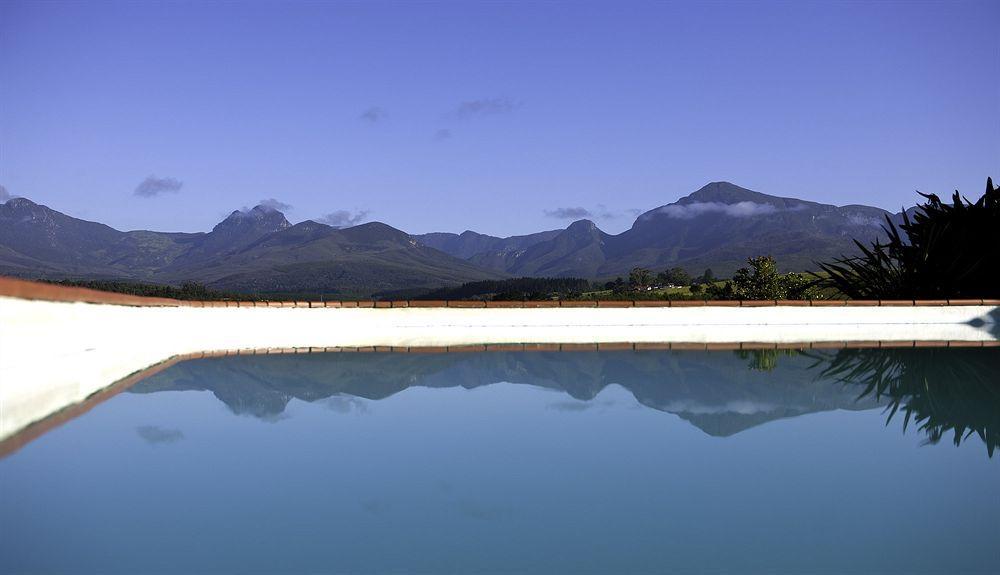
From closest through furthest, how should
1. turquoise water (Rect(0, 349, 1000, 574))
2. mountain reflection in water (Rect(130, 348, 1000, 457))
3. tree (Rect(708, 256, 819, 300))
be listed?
turquoise water (Rect(0, 349, 1000, 574)), mountain reflection in water (Rect(130, 348, 1000, 457)), tree (Rect(708, 256, 819, 300))

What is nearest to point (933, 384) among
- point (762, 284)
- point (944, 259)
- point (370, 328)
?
point (370, 328)

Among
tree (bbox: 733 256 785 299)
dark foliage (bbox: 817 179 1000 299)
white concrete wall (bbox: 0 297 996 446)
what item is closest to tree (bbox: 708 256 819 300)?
tree (bbox: 733 256 785 299)

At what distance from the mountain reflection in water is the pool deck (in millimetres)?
2049

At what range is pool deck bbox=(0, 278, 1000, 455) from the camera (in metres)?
16.5

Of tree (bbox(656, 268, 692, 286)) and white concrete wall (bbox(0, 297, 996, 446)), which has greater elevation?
tree (bbox(656, 268, 692, 286))

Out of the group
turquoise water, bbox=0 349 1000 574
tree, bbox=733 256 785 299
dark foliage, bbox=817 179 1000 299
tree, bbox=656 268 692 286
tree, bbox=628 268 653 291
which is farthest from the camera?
tree, bbox=656 268 692 286

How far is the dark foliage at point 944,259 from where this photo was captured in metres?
37.0

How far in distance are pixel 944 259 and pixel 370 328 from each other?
83.8ft

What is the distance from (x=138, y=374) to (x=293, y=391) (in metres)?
3.65

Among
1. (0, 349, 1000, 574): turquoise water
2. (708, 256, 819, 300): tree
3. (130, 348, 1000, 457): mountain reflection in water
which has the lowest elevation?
(0, 349, 1000, 574): turquoise water

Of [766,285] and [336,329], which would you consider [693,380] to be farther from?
[766,285]

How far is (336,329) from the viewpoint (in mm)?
31062

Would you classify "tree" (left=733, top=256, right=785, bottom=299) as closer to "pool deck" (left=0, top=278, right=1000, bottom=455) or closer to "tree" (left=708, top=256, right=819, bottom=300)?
"tree" (left=708, top=256, right=819, bottom=300)

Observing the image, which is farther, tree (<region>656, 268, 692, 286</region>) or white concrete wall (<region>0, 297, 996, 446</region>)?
tree (<region>656, 268, 692, 286</region>)
